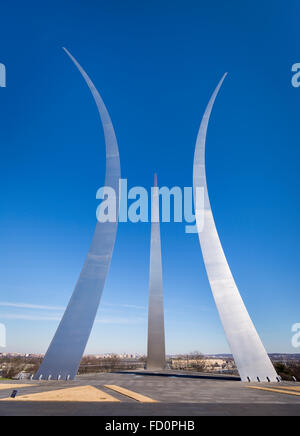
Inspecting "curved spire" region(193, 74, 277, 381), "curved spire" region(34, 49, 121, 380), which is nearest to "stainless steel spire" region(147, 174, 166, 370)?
"curved spire" region(193, 74, 277, 381)

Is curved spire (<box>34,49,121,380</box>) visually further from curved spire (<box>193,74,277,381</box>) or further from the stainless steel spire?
the stainless steel spire

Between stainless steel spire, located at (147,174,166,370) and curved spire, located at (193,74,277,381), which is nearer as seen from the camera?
curved spire, located at (193,74,277,381)

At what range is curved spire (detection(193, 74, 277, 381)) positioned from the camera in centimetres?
1525

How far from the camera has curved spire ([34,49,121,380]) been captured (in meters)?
15.2

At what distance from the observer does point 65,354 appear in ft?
50.7

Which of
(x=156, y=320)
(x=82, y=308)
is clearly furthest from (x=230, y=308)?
(x=156, y=320)

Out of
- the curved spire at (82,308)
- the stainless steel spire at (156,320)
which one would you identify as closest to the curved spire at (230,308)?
the curved spire at (82,308)

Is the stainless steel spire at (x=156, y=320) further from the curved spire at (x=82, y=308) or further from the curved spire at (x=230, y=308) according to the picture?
the curved spire at (x=82, y=308)

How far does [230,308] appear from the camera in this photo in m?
16.7

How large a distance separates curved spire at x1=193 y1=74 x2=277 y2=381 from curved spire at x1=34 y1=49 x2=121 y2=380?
5.71 metres

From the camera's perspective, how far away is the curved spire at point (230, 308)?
15.2m

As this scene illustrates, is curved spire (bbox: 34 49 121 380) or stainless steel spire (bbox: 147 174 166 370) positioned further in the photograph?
stainless steel spire (bbox: 147 174 166 370)
